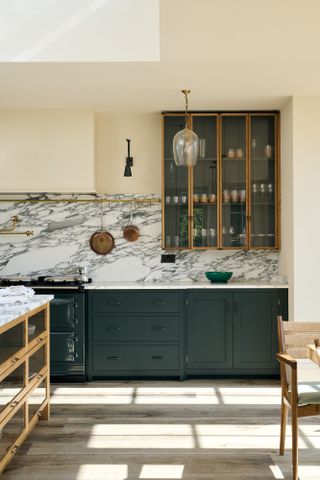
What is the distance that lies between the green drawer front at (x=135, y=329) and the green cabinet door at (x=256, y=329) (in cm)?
59

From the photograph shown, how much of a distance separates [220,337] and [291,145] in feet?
6.24

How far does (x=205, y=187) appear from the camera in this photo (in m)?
5.91

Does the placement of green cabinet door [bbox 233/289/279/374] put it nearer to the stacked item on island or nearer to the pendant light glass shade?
the pendant light glass shade

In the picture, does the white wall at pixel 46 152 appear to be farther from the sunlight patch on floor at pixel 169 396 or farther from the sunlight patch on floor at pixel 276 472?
the sunlight patch on floor at pixel 276 472

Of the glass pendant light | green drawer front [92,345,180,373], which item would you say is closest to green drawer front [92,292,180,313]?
green drawer front [92,345,180,373]

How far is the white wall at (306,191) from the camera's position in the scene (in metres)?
5.42

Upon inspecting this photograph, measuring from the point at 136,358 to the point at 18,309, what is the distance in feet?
7.49

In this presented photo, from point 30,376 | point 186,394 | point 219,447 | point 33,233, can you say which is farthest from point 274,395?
point 33,233

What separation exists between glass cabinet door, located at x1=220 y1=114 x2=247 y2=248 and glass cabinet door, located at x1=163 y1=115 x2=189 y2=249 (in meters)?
0.38

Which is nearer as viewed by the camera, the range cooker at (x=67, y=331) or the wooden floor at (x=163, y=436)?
the wooden floor at (x=163, y=436)

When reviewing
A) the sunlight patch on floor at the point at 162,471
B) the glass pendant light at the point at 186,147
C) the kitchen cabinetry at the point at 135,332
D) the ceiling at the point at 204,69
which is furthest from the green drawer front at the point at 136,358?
the ceiling at the point at 204,69

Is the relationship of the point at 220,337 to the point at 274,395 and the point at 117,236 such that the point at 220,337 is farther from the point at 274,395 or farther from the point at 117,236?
the point at 117,236

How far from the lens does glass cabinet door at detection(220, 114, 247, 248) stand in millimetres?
5875

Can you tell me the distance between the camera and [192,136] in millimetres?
4348
